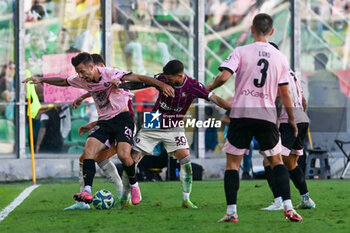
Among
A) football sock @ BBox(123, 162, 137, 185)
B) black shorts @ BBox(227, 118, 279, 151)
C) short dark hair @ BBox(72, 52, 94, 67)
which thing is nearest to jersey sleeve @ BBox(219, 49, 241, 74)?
black shorts @ BBox(227, 118, 279, 151)

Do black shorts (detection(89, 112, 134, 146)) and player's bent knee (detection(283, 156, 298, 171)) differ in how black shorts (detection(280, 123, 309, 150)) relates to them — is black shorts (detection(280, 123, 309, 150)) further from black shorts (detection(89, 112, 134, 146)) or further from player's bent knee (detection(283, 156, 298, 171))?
black shorts (detection(89, 112, 134, 146))

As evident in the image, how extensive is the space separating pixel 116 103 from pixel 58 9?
398 inches

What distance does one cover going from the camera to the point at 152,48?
71.2 ft

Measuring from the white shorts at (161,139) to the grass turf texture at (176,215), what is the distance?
27.7 inches

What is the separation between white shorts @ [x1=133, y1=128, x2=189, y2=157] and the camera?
37.8 ft

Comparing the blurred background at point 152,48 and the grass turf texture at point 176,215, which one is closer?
the grass turf texture at point 176,215

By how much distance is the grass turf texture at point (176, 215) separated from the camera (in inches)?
342

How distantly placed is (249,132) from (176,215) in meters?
1.60

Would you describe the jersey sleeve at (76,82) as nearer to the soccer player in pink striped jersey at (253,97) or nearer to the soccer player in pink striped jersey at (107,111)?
the soccer player in pink striped jersey at (107,111)

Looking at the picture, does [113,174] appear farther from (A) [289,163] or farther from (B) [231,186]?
(B) [231,186]

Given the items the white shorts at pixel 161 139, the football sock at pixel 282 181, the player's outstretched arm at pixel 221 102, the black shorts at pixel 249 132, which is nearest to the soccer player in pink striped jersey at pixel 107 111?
the white shorts at pixel 161 139

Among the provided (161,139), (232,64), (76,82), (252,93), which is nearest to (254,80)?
(252,93)

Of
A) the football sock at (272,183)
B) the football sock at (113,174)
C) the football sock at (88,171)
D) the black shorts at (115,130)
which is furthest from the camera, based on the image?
the football sock at (113,174)

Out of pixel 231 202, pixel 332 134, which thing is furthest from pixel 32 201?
pixel 332 134
